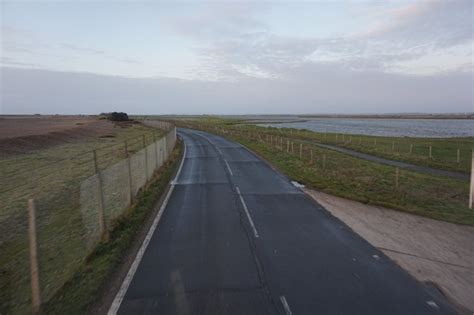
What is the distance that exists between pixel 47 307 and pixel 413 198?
1244 centimetres

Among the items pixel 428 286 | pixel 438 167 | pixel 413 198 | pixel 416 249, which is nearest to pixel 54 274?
pixel 428 286

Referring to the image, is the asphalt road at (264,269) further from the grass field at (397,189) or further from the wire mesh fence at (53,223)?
the grass field at (397,189)

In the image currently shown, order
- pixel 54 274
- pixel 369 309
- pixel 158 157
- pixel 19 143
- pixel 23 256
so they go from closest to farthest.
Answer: pixel 369 309, pixel 54 274, pixel 23 256, pixel 158 157, pixel 19 143

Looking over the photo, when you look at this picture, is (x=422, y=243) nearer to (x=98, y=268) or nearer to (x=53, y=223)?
(x=98, y=268)

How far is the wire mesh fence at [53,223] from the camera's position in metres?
5.94

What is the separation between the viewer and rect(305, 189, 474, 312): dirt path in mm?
6121

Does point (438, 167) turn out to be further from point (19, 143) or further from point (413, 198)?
point (19, 143)

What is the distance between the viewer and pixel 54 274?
20.5ft

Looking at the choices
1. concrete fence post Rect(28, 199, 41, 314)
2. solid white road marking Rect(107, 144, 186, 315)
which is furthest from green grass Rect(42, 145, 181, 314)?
solid white road marking Rect(107, 144, 186, 315)

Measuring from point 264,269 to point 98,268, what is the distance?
3.16 meters

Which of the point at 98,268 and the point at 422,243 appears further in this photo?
the point at 422,243

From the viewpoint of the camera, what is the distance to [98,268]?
21.1 ft

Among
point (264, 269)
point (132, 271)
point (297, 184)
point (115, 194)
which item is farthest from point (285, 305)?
point (297, 184)

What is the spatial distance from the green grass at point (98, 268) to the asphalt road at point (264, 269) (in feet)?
1.66
